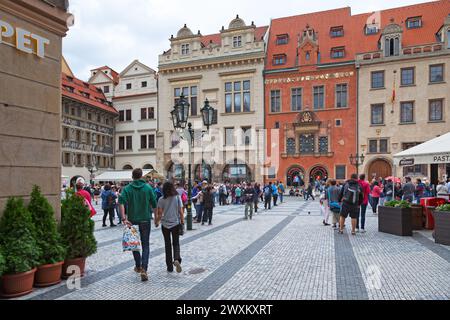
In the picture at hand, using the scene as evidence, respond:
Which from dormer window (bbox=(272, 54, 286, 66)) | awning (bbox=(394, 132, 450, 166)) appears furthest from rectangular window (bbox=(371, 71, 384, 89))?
awning (bbox=(394, 132, 450, 166))

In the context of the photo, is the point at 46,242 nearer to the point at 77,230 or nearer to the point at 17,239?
the point at 17,239

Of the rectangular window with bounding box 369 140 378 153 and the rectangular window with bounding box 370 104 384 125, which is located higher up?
the rectangular window with bounding box 370 104 384 125

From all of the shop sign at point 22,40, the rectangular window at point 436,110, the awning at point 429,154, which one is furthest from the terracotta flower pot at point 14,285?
the rectangular window at point 436,110

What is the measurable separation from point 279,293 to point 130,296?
221 centimetres

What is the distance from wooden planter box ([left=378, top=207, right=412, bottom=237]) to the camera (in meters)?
10.2

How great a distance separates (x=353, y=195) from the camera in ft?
33.8

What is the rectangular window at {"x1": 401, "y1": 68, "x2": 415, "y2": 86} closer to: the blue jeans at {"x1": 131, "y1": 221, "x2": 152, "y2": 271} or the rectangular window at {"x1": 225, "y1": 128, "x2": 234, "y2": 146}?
the rectangular window at {"x1": 225, "y1": 128, "x2": 234, "y2": 146}

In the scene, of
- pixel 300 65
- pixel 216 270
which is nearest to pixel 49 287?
pixel 216 270

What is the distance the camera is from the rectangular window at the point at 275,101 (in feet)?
120

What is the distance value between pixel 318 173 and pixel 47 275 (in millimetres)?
32077

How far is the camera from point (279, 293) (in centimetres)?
522

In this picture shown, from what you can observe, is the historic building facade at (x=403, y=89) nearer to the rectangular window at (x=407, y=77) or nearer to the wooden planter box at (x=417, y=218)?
the rectangular window at (x=407, y=77)
